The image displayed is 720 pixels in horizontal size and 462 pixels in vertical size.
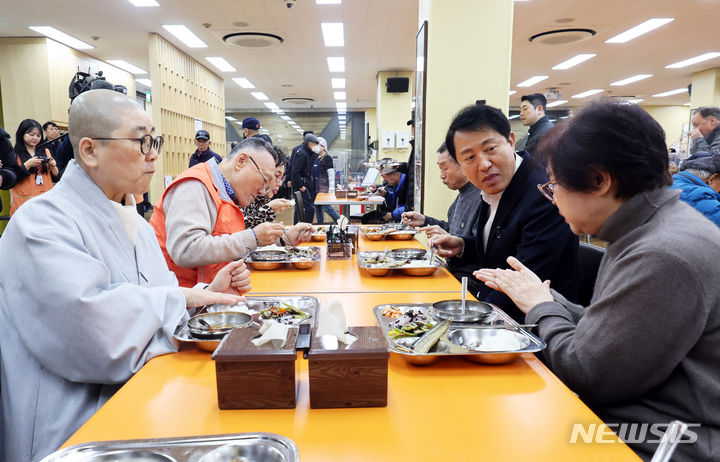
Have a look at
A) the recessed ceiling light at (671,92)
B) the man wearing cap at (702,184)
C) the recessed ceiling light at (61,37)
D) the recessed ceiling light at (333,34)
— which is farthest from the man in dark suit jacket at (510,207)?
the recessed ceiling light at (671,92)

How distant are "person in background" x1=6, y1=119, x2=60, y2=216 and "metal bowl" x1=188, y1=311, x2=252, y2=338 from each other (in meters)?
4.97

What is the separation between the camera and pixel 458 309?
5.16 ft

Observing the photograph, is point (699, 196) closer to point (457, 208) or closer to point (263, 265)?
point (457, 208)

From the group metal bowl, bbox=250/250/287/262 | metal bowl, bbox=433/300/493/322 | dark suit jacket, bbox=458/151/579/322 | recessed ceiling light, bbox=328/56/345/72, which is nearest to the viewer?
metal bowl, bbox=433/300/493/322

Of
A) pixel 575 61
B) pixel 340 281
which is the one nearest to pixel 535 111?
pixel 340 281

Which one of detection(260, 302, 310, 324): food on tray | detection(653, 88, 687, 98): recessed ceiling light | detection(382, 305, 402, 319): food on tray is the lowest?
detection(382, 305, 402, 319): food on tray

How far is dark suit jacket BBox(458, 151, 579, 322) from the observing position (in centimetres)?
200

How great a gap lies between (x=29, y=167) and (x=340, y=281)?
505 centimetres

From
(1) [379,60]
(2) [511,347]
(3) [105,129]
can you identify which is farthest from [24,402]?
(1) [379,60]

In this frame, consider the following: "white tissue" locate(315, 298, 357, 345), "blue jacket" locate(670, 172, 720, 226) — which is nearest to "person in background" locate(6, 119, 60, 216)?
"white tissue" locate(315, 298, 357, 345)

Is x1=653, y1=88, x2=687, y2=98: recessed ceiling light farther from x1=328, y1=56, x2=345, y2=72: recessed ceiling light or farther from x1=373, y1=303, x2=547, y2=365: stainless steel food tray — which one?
x1=373, y1=303, x2=547, y2=365: stainless steel food tray

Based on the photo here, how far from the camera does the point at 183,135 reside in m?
9.09

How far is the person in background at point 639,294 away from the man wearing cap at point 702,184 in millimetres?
1715

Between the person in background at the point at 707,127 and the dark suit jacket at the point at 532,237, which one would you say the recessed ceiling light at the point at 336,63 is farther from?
the dark suit jacket at the point at 532,237
